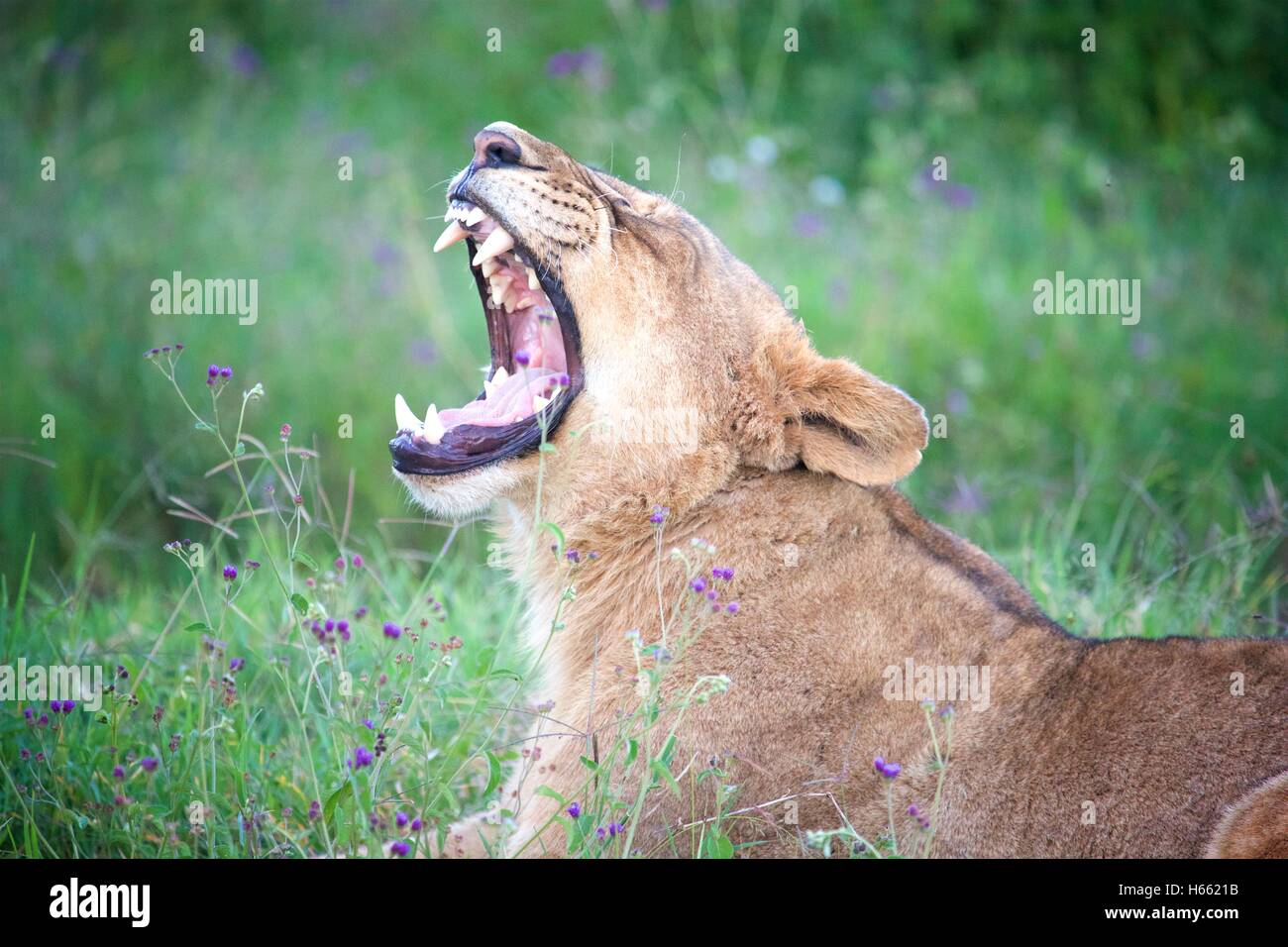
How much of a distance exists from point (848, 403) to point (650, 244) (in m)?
0.75

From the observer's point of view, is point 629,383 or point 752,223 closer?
point 629,383

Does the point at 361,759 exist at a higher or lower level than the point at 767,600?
lower

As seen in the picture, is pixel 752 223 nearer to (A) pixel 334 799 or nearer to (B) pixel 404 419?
(B) pixel 404 419

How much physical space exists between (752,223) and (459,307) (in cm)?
187

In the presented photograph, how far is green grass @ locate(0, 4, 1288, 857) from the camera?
15.1 ft

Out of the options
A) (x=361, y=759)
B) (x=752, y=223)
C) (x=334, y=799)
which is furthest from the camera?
(x=752, y=223)

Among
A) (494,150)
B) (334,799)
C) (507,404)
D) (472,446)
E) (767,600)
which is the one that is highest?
(494,150)

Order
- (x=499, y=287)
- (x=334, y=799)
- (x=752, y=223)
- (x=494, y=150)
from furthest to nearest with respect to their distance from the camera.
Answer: (x=752, y=223), (x=499, y=287), (x=494, y=150), (x=334, y=799)

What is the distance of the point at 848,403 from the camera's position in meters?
3.89

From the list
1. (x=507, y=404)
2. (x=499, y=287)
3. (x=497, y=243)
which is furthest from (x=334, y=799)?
(x=499, y=287)

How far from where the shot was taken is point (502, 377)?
4.35 metres

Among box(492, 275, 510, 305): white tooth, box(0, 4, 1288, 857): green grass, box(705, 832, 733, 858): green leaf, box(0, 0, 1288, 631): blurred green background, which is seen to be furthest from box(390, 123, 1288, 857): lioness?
box(0, 0, 1288, 631): blurred green background
